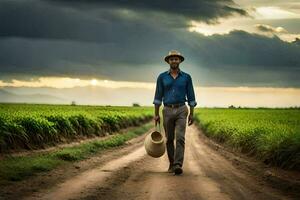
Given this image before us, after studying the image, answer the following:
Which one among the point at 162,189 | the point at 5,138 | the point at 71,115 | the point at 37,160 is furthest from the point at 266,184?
the point at 71,115

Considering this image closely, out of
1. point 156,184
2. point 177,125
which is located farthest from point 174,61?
point 156,184

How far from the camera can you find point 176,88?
47.5 feet

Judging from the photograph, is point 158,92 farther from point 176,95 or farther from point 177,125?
point 177,125

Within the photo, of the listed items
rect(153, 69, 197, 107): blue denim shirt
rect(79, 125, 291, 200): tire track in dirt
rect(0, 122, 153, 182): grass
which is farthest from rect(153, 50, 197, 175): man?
rect(0, 122, 153, 182): grass

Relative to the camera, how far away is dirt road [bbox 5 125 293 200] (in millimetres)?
10398

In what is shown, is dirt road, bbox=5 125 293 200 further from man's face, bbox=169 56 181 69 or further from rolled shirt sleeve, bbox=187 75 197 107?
man's face, bbox=169 56 181 69

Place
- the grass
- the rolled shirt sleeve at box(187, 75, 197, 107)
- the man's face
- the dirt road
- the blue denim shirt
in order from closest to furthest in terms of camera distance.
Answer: the dirt road, the grass, the man's face, the blue denim shirt, the rolled shirt sleeve at box(187, 75, 197, 107)

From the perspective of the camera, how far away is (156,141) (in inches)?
608

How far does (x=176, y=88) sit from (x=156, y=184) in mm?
3508

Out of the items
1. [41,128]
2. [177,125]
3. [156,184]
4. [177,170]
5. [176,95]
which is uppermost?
[176,95]

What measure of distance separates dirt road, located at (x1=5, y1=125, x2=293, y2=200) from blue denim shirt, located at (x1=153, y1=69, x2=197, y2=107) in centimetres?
201

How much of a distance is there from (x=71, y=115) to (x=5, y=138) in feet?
32.1

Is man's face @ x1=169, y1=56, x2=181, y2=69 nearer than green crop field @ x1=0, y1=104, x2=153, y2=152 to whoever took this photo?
Yes

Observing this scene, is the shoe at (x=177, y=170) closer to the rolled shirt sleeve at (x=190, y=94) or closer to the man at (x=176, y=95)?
the man at (x=176, y=95)
